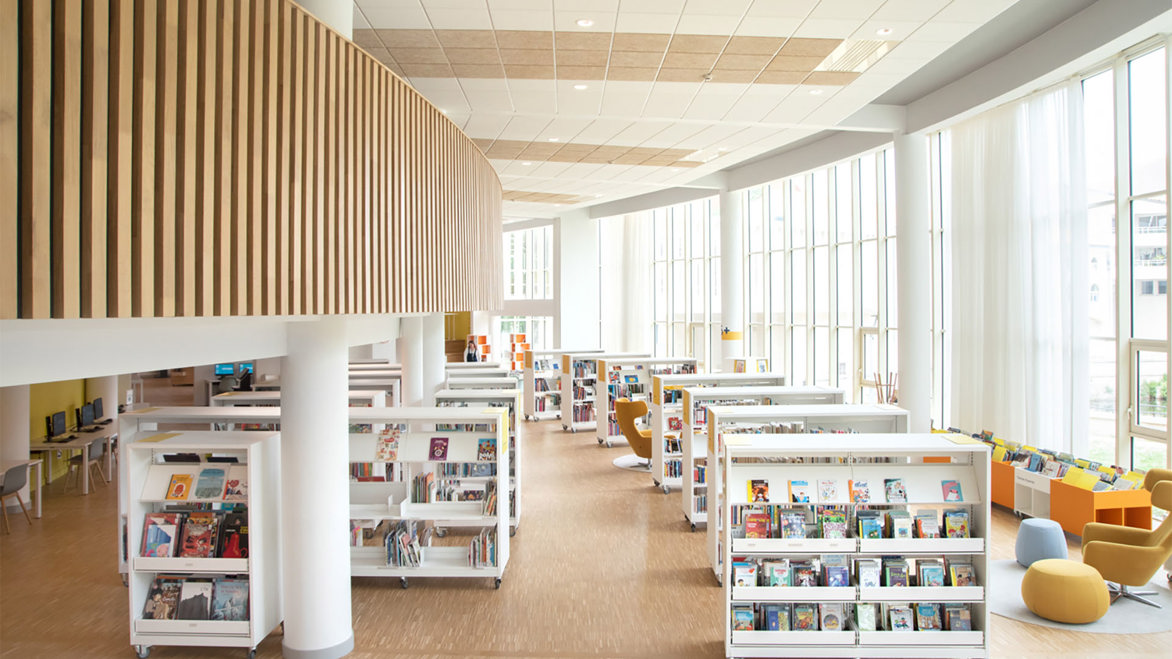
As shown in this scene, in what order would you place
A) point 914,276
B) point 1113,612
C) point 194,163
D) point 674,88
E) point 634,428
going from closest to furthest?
point 194,163 < point 1113,612 < point 674,88 < point 914,276 < point 634,428

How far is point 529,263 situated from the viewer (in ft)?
86.1

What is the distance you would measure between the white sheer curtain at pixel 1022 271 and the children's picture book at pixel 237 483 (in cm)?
856

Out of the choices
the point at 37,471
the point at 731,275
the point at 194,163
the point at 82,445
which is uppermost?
the point at 731,275

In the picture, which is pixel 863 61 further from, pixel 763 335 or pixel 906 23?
pixel 763 335

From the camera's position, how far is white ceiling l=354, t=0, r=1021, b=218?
18.2 ft

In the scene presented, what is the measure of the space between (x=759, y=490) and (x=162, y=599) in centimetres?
429

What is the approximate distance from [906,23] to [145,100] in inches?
215

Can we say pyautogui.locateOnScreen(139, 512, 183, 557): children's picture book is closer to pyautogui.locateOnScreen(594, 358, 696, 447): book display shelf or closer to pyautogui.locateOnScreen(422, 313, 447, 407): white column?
pyautogui.locateOnScreen(422, 313, 447, 407): white column

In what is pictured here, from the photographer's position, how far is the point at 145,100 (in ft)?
8.11

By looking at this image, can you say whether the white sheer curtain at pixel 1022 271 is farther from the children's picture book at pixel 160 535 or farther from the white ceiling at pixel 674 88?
the children's picture book at pixel 160 535

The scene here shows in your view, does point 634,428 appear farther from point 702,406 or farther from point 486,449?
point 486,449

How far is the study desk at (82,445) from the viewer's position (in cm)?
1033

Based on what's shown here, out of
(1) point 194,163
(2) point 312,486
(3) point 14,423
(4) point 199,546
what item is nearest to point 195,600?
(4) point 199,546

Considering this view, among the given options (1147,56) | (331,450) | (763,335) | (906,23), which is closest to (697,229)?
(763,335)
